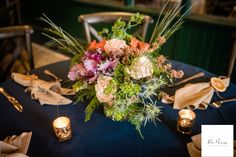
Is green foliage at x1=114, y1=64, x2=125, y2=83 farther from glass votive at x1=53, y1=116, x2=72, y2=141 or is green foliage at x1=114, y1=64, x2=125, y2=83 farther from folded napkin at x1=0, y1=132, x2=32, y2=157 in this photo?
folded napkin at x1=0, y1=132, x2=32, y2=157

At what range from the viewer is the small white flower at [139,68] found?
804mm

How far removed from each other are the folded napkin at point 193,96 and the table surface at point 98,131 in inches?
1.3

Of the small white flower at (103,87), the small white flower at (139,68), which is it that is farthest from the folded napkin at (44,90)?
the small white flower at (139,68)

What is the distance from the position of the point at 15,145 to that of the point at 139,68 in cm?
52

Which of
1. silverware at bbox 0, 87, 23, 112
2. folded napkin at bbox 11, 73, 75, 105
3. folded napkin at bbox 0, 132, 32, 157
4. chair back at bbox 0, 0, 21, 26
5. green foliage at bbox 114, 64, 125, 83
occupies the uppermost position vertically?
green foliage at bbox 114, 64, 125, 83

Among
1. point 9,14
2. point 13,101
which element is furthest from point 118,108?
point 9,14

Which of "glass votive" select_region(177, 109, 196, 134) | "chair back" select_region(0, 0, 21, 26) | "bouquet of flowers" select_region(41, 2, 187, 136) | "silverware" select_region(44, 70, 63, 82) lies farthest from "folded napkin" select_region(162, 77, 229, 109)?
"chair back" select_region(0, 0, 21, 26)

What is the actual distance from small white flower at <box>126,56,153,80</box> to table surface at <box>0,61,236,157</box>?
256 mm

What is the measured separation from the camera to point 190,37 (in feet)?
7.28

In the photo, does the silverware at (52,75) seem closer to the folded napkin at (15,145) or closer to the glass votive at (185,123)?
the folded napkin at (15,145)

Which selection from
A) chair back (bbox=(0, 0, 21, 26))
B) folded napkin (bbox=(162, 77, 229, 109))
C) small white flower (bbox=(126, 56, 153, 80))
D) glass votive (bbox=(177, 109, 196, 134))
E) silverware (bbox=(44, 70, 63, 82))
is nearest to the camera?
small white flower (bbox=(126, 56, 153, 80))

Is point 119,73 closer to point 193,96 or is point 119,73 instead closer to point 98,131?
point 98,131

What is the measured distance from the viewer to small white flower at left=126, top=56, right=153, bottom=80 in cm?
80

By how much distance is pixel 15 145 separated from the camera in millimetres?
882
